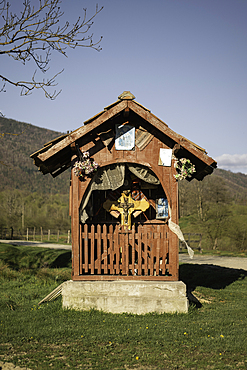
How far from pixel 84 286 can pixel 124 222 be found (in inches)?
89.8

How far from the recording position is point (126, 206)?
9258 mm

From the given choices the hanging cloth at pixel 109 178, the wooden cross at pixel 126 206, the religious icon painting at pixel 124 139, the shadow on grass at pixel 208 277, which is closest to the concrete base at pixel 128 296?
the hanging cloth at pixel 109 178

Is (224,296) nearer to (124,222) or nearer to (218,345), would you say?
(124,222)

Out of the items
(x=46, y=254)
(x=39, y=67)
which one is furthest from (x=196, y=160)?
(x=46, y=254)

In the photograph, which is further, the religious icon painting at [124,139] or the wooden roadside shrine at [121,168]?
the religious icon painting at [124,139]

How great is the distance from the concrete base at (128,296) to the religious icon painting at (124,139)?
10.5ft

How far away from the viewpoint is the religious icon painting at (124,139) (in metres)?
8.03

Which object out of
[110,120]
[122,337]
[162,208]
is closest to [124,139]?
[110,120]

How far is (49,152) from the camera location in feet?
24.8

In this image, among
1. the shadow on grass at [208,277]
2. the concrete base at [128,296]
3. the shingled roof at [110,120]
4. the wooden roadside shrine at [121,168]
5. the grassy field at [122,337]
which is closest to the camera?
the grassy field at [122,337]

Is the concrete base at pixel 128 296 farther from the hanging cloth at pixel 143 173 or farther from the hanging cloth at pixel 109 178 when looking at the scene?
the hanging cloth at pixel 143 173

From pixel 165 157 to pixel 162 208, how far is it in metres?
2.10

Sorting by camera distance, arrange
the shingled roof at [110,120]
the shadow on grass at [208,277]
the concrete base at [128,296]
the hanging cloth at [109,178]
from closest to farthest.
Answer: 1. the concrete base at [128,296]
2. the shingled roof at [110,120]
3. the hanging cloth at [109,178]
4. the shadow on grass at [208,277]

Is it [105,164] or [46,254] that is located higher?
[105,164]
